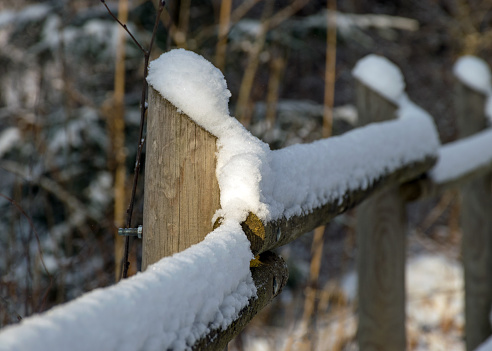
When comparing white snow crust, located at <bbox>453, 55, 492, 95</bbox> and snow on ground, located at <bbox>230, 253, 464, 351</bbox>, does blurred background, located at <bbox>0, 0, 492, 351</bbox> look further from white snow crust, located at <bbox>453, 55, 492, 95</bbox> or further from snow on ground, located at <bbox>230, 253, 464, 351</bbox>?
white snow crust, located at <bbox>453, 55, 492, 95</bbox>

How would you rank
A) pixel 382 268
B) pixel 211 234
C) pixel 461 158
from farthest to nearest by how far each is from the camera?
pixel 461 158, pixel 382 268, pixel 211 234

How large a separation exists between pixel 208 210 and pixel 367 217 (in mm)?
1120

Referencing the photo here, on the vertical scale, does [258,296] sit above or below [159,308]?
above

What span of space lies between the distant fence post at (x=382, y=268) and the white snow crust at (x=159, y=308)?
1.15 meters

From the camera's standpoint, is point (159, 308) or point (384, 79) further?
point (384, 79)

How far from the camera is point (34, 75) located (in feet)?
15.1

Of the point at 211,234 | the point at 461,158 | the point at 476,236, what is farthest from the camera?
the point at 476,236

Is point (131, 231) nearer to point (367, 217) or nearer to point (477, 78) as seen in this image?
point (367, 217)

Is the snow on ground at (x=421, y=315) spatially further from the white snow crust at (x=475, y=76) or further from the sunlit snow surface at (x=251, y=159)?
the sunlit snow surface at (x=251, y=159)

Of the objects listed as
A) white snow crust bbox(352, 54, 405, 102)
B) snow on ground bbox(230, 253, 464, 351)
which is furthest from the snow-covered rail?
snow on ground bbox(230, 253, 464, 351)

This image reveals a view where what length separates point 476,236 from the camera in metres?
2.65

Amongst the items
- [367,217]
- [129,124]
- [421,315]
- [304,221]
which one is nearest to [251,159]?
[304,221]

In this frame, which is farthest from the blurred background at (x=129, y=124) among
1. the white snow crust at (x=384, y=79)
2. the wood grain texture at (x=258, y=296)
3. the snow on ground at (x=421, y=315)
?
the wood grain texture at (x=258, y=296)

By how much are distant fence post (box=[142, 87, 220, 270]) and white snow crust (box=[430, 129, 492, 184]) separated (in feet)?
4.44
